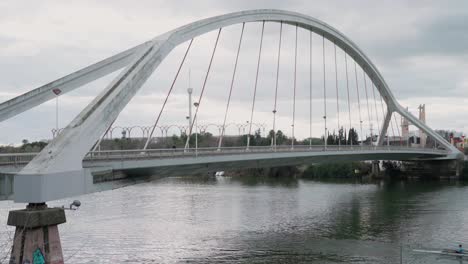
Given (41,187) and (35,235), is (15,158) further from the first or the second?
(35,235)

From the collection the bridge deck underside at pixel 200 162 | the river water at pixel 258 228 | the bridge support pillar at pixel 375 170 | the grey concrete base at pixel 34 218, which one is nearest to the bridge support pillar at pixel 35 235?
the grey concrete base at pixel 34 218

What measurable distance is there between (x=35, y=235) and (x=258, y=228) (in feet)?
48.9

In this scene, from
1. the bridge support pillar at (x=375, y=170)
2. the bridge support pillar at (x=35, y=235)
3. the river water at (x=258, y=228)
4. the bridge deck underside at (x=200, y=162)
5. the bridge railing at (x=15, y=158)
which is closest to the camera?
the bridge support pillar at (x=35, y=235)

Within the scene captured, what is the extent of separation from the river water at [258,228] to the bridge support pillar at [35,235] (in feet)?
8.71

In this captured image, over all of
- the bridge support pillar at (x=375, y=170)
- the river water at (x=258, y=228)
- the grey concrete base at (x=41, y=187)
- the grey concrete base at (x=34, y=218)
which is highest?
the grey concrete base at (x=41, y=187)

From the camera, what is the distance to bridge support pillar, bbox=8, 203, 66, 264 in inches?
600

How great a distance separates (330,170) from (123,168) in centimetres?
5773

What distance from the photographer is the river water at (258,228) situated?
21.8m

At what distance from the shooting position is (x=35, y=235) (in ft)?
51.1

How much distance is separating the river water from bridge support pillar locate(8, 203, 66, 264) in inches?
104

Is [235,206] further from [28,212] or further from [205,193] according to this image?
[28,212]

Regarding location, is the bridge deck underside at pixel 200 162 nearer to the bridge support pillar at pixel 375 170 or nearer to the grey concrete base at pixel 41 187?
the grey concrete base at pixel 41 187

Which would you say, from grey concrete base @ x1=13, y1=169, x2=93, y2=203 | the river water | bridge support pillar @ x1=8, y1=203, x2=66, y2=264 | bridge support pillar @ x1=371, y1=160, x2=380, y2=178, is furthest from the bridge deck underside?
bridge support pillar @ x1=371, y1=160, x2=380, y2=178

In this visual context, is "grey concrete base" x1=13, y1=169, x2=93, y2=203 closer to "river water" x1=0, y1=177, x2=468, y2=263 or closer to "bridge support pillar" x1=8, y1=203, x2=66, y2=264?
"bridge support pillar" x1=8, y1=203, x2=66, y2=264
